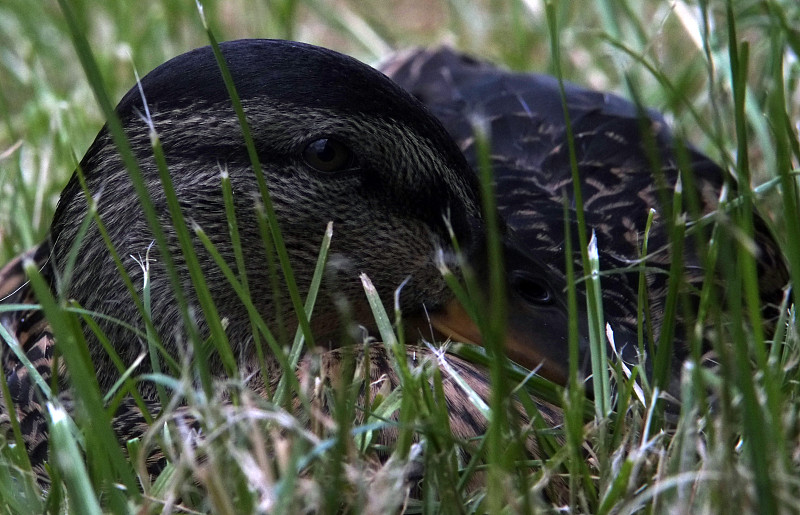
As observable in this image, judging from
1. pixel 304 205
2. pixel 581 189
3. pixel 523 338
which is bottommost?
pixel 523 338

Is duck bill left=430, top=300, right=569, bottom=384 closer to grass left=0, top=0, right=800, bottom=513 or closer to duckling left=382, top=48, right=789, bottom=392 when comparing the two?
duckling left=382, top=48, right=789, bottom=392

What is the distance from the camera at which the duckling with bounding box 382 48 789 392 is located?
236 cm

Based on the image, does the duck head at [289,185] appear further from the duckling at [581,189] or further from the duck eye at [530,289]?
the duckling at [581,189]

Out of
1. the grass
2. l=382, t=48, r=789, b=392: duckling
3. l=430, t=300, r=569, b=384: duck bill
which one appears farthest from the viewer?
l=382, t=48, r=789, b=392: duckling

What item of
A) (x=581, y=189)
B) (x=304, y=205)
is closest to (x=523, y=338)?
(x=304, y=205)

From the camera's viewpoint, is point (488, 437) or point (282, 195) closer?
point (488, 437)

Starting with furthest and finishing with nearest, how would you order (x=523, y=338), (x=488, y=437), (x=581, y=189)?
1. (x=581, y=189)
2. (x=523, y=338)
3. (x=488, y=437)

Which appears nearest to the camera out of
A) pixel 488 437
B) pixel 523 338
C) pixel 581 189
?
pixel 488 437

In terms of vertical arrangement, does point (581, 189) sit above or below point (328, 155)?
below

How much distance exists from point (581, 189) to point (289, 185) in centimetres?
86

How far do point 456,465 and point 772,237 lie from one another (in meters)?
1.39

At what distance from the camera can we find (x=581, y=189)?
9.46 feet

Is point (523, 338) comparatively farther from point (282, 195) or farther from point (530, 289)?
point (282, 195)

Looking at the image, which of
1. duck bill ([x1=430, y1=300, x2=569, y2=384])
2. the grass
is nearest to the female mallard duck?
duck bill ([x1=430, y1=300, x2=569, y2=384])
